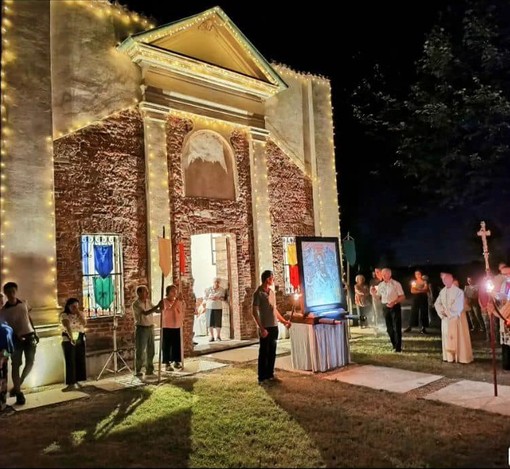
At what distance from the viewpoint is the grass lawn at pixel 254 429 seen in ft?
16.6

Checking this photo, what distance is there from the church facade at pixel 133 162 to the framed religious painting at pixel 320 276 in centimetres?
→ 310

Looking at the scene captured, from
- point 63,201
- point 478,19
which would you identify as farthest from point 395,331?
point 478,19

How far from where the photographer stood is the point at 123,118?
10.8 metres

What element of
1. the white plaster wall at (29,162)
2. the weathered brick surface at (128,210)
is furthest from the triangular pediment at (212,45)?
the white plaster wall at (29,162)

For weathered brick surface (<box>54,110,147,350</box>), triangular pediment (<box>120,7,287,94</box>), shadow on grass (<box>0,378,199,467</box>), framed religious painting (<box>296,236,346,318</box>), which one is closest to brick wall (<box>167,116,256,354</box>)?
weathered brick surface (<box>54,110,147,350</box>)

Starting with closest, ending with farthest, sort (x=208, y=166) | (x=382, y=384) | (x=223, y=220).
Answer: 1. (x=382, y=384)
2. (x=208, y=166)
3. (x=223, y=220)

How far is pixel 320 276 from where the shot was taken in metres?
9.42

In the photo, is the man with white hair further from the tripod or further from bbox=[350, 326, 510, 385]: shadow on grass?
bbox=[350, 326, 510, 385]: shadow on grass

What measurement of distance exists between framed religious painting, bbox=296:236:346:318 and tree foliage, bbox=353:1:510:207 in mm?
8789

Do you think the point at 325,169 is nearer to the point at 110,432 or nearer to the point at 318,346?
the point at 318,346

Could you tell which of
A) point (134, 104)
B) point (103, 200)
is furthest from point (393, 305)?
point (134, 104)

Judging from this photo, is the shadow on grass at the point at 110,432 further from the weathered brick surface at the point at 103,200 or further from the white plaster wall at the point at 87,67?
the white plaster wall at the point at 87,67

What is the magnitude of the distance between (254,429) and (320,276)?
4.00 m

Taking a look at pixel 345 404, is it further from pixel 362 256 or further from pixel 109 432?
pixel 362 256
